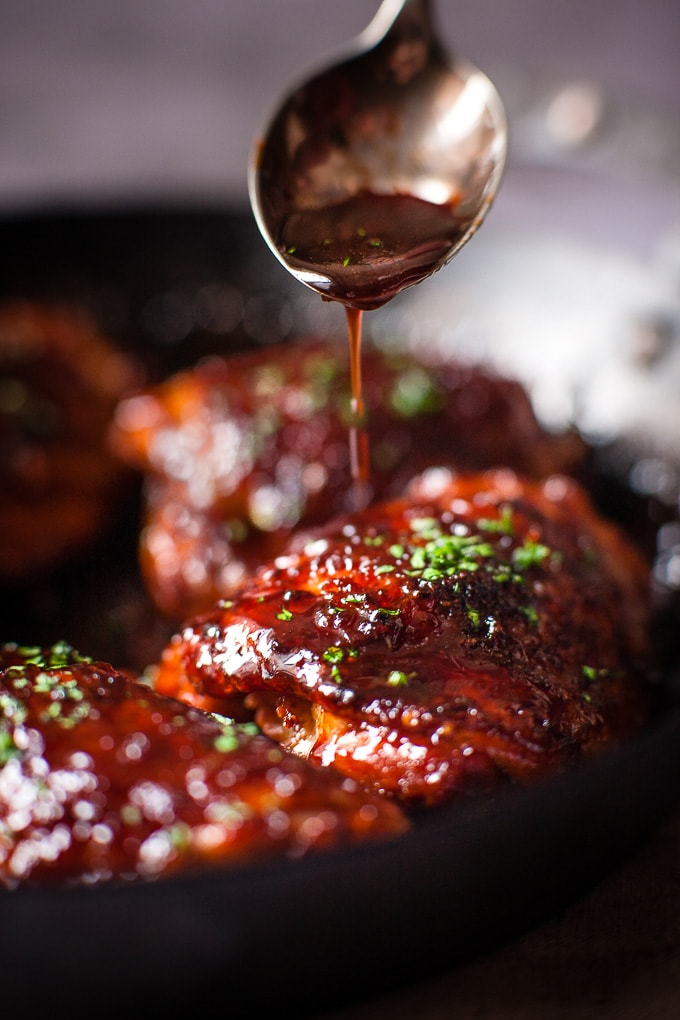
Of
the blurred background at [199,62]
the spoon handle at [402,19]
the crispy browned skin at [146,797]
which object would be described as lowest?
the crispy browned skin at [146,797]

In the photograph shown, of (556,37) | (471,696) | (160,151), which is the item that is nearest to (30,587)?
(471,696)

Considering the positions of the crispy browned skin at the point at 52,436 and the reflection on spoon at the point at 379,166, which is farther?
the crispy browned skin at the point at 52,436

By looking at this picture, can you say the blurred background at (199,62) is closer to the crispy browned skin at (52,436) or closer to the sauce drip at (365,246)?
the crispy browned skin at (52,436)

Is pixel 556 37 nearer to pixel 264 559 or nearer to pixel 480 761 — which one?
pixel 264 559

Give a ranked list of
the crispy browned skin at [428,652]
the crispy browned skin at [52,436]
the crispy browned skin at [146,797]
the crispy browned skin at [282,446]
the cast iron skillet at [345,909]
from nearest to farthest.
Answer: the cast iron skillet at [345,909], the crispy browned skin at [146,797], the crispy browned skin at [428,652], the crispy browned skin at [282,446], the crispy browned skin at [52,436]

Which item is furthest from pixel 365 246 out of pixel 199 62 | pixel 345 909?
pixel 199 62

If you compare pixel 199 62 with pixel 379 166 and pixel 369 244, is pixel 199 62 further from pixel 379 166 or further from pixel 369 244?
pixel 369 244

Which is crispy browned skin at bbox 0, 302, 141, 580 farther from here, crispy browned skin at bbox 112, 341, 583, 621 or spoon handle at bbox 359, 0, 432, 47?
spoon handle at bbox 359, 0, 432, 47

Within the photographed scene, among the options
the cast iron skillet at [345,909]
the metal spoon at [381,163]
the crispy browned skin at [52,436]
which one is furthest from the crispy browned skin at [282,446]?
the cast iron skillet at [345,909]
